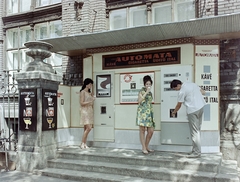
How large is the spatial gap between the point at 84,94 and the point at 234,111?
156 inches

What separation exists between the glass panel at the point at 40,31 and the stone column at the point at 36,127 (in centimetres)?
391

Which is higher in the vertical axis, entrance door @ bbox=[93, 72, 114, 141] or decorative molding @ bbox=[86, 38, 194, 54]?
decorative molding @ bbox=[86, 38, 194, 54]

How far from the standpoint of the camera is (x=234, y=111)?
251 inches

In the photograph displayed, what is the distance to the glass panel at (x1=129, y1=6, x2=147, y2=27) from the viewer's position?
8258mm

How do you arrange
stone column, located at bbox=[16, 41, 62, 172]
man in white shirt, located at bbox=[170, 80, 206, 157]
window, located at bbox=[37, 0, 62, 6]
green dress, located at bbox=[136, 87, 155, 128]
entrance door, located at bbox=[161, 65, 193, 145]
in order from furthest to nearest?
window, located at bbox=[37, 0, 62, 6] < entrance door, located at bbox=[161, 65, 193, 145] < stone column, located at bbox=[16, 41, 62, 172] < green dress, located at bbox=[136, 87, 155, 128] < man in white shirt, located at bbox=[170, 80, 206, 157]

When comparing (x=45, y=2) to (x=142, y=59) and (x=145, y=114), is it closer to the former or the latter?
(x=142, y=59)

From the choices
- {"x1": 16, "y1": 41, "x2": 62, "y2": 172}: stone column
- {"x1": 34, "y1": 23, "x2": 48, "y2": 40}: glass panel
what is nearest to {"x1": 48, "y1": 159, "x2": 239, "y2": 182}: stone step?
{"x1": 16, "y1": 41, "x2": 62, "y2": 172}: stone column

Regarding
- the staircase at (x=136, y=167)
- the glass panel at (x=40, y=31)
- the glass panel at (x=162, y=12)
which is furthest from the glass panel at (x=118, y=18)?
the staircase at (x=136, y=167)

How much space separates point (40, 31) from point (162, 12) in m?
5.05

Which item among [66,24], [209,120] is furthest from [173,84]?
[66,24]

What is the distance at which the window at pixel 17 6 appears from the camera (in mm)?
10422

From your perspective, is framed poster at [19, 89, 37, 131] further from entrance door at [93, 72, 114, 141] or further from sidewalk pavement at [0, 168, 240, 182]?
entrance door at [93, 72, 114, 141]

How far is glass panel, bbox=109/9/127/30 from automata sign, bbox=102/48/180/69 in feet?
6.07

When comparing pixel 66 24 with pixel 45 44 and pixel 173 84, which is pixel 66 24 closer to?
pixel 45 44
